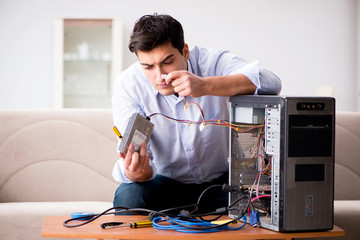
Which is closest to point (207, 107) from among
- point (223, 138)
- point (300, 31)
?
point (223, 138)

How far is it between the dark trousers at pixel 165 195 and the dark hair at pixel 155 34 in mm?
481

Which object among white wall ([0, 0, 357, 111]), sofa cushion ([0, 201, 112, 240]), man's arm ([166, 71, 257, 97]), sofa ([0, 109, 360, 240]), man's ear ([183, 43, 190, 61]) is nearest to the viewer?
man's arm ([166, 71, 257, 97])

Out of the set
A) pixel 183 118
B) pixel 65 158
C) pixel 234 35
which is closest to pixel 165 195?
pixel 183 118

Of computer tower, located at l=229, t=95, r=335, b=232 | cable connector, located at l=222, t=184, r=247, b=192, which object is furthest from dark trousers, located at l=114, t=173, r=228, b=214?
computer tower, located at l=229, t=95, r=335, b=232

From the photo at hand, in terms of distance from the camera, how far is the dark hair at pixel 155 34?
1.44m

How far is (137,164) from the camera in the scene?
138 cm

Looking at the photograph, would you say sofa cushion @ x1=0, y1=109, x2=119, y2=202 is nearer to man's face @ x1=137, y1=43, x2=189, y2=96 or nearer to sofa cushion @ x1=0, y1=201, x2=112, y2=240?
sofa cushion @ x1=0, y1=201, x2=112, y2=240

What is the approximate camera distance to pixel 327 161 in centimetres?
118

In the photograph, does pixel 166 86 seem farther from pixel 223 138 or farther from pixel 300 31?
pixel 300 31

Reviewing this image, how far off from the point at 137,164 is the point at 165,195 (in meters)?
0.31

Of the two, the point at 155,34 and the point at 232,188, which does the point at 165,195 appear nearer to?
the point at 232,188

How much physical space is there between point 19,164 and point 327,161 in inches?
61.5

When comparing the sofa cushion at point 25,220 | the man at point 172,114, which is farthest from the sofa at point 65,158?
the man at point 172,114

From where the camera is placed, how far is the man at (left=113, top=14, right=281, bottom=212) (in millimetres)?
1450
